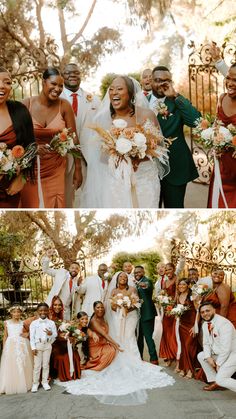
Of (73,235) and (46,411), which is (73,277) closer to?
(73,235)

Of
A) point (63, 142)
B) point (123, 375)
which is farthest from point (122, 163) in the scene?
point (123, 375)

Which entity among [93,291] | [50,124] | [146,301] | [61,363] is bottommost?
[61,363]

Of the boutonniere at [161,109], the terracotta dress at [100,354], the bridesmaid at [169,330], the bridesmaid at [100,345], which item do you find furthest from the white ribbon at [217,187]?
the terracotta dress at [100,354]

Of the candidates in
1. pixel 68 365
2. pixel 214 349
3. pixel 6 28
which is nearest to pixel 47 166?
pixel 6 28

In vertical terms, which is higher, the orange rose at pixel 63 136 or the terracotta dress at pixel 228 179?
the orange rose at pixel 63 136

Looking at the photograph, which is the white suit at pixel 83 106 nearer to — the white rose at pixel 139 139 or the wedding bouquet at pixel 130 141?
the wedding bouquet at pixel 130 141

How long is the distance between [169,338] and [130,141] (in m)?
1.86

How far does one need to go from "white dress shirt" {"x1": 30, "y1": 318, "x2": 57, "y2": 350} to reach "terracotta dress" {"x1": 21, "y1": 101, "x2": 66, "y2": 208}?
1.12 m

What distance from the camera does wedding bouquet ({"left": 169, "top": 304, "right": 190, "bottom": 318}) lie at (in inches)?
249

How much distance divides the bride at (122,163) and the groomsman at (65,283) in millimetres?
643

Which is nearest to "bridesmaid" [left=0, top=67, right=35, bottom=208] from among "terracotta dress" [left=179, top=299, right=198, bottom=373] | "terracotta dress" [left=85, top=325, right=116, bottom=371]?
"terracotta dress" [left=85, top=325, right=116, bottom=371]

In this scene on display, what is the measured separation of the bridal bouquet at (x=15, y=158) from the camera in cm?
627

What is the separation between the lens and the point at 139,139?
628 cm

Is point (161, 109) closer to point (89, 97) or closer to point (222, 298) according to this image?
point (89, 97)
